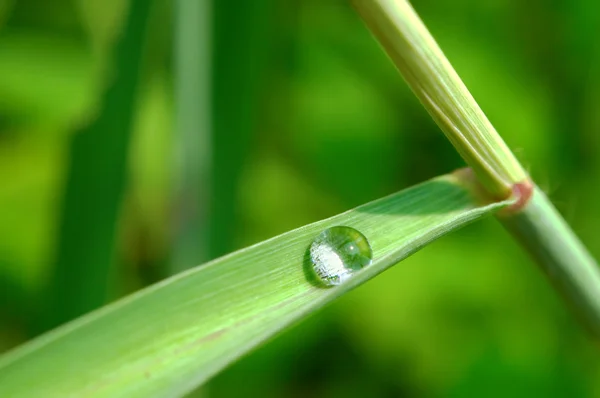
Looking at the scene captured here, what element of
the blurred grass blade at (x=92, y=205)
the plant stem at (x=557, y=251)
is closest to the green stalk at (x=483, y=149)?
the plant stem at (x=557, y=251)

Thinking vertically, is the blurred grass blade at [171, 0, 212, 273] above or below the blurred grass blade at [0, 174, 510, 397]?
below

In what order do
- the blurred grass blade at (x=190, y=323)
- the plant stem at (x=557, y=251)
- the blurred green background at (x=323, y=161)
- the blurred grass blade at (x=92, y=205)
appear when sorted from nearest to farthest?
the blurred grass blade at (x=190, y=323) → the plant stem at (x=557, y=251) → the blurred grass blade at (x=92, y=205) → the blurred green background at (x=323, y=161)

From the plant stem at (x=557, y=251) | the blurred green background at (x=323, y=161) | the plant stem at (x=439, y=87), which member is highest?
the plant stem at (x=439, y=87)

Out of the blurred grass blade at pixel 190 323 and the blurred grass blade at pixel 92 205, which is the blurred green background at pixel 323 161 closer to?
the blurred grass blade at pixel 92 205

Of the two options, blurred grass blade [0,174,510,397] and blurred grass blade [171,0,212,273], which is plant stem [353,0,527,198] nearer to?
blurred grass blade [0,174,510,397]

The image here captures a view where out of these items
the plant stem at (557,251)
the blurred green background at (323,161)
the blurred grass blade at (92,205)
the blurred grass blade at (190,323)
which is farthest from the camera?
the blurred green background at (323,161)

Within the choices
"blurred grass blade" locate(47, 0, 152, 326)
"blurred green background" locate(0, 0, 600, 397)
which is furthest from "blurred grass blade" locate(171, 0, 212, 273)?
"blurred grass blade" locate(47, 0, 152, 326)
